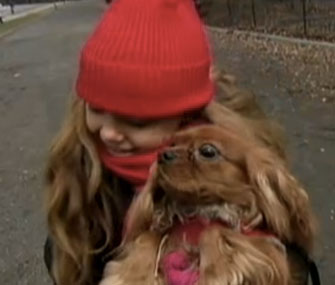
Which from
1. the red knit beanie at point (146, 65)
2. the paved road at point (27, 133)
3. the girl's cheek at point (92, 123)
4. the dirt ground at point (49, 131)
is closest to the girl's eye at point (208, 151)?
the red knit beanie at point (146, 65)

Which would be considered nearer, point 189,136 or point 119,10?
point 189,136

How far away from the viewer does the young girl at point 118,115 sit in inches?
93.6

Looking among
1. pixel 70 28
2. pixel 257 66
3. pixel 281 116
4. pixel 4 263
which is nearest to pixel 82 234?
pixel 4 263

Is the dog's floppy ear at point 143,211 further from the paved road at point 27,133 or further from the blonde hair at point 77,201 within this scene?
the paved road at point 27,133

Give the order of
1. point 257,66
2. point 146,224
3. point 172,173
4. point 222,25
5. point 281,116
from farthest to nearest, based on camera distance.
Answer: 1. point 222,25
2. point 257,66
3. point 281,116
4. point 146,224
5. point 172,173

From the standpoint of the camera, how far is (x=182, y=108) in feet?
7.80

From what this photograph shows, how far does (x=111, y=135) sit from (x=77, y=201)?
0.90 feet

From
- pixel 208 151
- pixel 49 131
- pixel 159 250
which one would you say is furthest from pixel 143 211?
pixel 49 131

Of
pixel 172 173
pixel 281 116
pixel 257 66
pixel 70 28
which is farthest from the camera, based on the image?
pixel 70 28

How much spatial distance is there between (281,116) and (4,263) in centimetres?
440

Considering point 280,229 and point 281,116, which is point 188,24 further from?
point 281,116

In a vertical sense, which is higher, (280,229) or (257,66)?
(280,229)

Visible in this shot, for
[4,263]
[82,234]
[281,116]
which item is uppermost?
[82,234]

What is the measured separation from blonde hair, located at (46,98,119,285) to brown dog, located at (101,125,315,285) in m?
0.37
